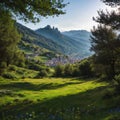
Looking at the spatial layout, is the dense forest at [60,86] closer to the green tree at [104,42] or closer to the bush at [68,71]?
the green tree at [104,42]

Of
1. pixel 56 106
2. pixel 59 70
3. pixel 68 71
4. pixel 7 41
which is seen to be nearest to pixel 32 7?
pixel 56 106

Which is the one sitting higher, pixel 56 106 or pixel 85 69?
pixel 85 69

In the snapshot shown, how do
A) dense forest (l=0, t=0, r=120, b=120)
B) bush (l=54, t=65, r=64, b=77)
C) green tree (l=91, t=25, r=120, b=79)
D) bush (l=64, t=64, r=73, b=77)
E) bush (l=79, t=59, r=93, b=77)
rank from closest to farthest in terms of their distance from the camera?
1. dense forest (l=0, t=0, r=120, b=120)
2. green tree (l=91, t=25, r=120, b=79)
3. bush (l=79, t=59, r=93, b=77)
4. bush (l=64, t=64, r=73, b=77)
5. bush (l=54, t=65, r=64, b=77)

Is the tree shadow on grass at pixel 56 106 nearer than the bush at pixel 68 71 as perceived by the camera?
Yes

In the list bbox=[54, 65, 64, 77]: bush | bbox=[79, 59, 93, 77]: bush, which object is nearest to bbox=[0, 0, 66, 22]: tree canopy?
bbox=[79, 59, 93, 77]: bush

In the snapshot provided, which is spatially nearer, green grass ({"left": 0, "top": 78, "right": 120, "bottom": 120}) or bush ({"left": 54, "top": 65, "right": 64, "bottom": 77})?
green grass ({"left": 0, "top": 78, "right": 120, "bottom": 120})

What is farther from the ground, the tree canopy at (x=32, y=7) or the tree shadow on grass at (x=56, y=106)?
the tree canopy at (x=32, y=7)

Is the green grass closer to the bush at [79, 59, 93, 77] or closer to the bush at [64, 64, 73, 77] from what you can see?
the bush at [79, 59, 93, 77]

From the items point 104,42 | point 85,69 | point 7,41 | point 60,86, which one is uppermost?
point 7,41

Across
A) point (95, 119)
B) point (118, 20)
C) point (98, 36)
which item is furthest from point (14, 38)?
A: point (95, 119)

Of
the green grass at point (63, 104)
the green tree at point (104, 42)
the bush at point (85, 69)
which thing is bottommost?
the green grass at point (63, 104)

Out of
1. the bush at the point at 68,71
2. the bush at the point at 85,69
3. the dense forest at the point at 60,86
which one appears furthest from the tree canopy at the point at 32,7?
the bush at the point at 68,71

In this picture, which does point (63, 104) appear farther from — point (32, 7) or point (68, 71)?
point (68, 71)

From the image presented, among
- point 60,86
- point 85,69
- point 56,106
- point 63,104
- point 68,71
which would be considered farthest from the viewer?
point 68,71
